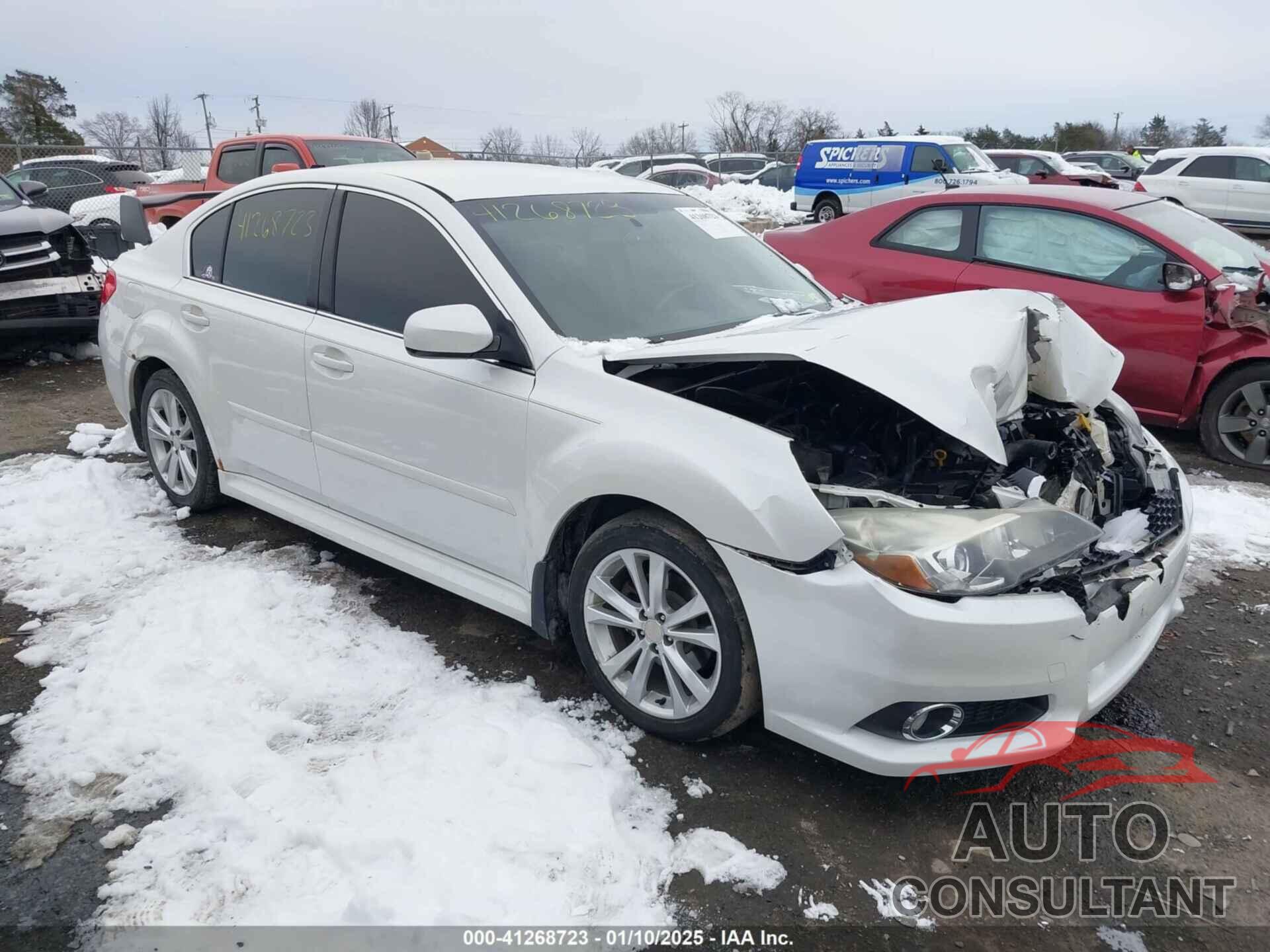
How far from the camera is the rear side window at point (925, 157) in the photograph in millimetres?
17375

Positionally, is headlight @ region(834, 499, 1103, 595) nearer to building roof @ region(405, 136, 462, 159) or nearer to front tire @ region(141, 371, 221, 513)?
front tire @ region(141, 371, 221, 513)

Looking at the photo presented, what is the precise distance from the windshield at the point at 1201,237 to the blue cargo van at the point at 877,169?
408 inches

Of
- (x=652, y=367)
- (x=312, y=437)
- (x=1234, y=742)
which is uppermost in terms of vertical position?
(x=652, y=367)

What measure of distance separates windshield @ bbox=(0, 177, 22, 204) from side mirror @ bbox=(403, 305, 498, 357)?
25.8 feet

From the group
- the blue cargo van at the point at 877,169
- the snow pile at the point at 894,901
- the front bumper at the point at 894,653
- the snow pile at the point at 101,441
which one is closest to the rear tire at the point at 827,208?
the blue cargo van at the point at 877,169

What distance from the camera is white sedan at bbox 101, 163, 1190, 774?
2.59 meters

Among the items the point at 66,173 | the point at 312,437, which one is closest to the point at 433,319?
the point at 312,437

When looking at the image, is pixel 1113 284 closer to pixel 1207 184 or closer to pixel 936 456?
pixel 936 456

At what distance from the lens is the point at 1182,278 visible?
558cm

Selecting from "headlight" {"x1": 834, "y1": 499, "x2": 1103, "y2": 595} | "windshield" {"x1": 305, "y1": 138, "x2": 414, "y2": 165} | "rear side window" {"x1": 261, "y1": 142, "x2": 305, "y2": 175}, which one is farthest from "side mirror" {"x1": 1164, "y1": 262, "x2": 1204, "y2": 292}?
"rear side window" {"x1": 261, "y1": 142, "x2": 305, "y2": 175}

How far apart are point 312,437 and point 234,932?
2068 millimetres

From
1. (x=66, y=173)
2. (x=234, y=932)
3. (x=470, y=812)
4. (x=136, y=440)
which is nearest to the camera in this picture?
(x=234, y=932)

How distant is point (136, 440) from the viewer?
514cm

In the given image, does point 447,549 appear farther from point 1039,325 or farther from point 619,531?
point 1039,325
